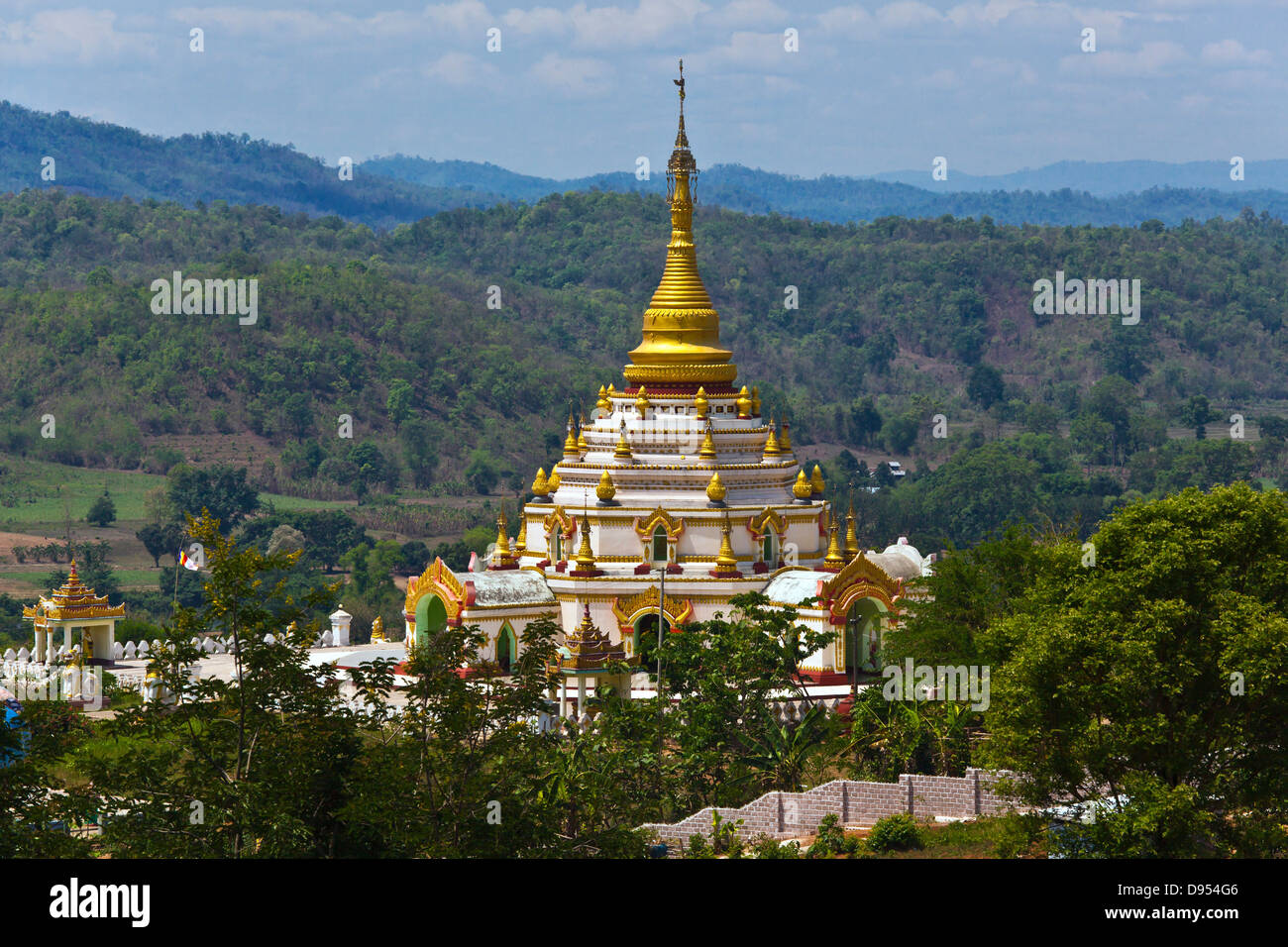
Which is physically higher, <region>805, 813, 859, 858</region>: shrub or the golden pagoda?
the golden pagoda

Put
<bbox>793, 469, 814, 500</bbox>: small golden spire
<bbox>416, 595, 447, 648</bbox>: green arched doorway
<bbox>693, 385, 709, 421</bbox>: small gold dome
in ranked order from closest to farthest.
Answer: <bbox>416, 595, 447, 648</bbox>: green arched doorway → <bbox>793, 469, 814, 500</bbox>: small golden spire → <bbox>693, 385, 709, 421</bbox>: small gold dome

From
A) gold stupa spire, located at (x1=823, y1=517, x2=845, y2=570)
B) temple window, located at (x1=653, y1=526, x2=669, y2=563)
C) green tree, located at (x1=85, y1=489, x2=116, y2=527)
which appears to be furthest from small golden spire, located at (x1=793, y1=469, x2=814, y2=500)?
green tree, located at (x1=85, y1=489, x2=116, y2=527)

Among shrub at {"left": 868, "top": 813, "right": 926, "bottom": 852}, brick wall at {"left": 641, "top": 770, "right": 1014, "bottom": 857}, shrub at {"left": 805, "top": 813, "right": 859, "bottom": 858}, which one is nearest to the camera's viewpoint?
shrub at {"left": 805, "top": 813, "right": 859, "bottom": 858}

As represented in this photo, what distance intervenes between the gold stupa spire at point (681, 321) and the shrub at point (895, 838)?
20789 millimetres

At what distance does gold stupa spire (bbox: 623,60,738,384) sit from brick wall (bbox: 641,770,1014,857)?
19.2 m

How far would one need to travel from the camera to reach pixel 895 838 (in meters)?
34.4

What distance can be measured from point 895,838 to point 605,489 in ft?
60.1

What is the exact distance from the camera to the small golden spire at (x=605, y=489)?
51.2 metres

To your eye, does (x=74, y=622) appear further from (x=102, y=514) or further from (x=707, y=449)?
(x=102, y=514)

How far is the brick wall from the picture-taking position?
35.7 m

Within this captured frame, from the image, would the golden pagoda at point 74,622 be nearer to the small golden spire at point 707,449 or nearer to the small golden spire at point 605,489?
the small golden spire at point 605,489

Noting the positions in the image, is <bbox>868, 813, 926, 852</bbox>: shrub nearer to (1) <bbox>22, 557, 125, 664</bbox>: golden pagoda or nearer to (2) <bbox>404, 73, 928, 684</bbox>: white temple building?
(2) <bbox>404, 73, 928, 684</bbox>: white temple building

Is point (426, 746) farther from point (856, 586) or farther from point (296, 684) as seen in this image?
point (856, 586)

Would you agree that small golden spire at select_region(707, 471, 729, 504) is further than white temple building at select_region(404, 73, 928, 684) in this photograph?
Yes
